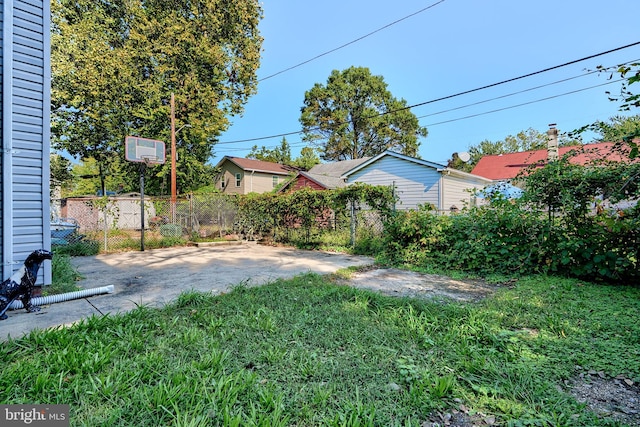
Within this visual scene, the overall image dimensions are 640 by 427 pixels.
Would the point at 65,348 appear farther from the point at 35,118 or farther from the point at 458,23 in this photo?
the point at 458,23

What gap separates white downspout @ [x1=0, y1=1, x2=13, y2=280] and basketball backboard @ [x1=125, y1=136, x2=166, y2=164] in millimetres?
5727

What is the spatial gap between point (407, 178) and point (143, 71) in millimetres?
15540

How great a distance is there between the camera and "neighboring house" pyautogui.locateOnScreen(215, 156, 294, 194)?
898 inches

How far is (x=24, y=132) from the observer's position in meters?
3.43

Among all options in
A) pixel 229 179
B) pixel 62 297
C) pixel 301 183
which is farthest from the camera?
pixel 229 179

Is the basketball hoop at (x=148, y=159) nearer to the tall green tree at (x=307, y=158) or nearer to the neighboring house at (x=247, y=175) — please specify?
the neighboring house at (x=247, y=175)

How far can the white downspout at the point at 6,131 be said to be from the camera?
10.6 feet

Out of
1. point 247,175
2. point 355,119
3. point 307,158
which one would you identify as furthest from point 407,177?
point 307,158

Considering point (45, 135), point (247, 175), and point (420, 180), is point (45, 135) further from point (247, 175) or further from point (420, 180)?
point (247, 175)

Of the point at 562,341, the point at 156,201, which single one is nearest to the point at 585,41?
the point at 562,341

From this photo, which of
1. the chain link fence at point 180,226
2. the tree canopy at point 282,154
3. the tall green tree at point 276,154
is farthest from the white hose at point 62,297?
the tall green tree at point 276,154

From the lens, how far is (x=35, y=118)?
352 cm

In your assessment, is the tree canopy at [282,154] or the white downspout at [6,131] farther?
the tree canopy at [282,154]

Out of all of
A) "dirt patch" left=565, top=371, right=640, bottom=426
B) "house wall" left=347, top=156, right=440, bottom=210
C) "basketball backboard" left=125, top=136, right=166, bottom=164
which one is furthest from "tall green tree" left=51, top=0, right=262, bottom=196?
Result: "dirt patch" left=565, top=371, right=640, bottom=426
